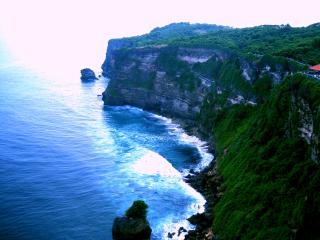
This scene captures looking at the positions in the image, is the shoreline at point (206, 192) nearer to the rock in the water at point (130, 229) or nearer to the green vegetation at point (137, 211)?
the rock in the water at point (130, 229)

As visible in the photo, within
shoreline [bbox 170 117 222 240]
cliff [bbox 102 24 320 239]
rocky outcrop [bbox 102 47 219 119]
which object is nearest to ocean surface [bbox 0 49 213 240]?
shoreline [bbox 170 117 222 240]

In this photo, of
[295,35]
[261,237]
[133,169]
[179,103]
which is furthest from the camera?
[179,103]

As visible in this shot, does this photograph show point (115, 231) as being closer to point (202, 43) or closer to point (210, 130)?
point (210, 130)

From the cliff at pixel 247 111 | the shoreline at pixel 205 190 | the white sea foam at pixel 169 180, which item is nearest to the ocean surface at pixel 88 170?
the white sea foam at pixel 169 180

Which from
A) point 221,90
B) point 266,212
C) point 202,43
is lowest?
point 266,212

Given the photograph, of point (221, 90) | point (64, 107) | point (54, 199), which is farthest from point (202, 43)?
point (54, 199)

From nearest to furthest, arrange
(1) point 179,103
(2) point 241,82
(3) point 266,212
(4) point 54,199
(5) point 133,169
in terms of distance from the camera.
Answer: (3) point 266,212 < (4) point 54,199 < (5) point 133,169 < (2) point 241,82 < (1) point 179,103

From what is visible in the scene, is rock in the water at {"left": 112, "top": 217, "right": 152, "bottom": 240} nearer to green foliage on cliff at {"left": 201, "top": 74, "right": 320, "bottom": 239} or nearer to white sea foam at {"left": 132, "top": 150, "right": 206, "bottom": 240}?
white sea foam at {"left": 132, "top": 150, "right": 206, "bottom": 240}
